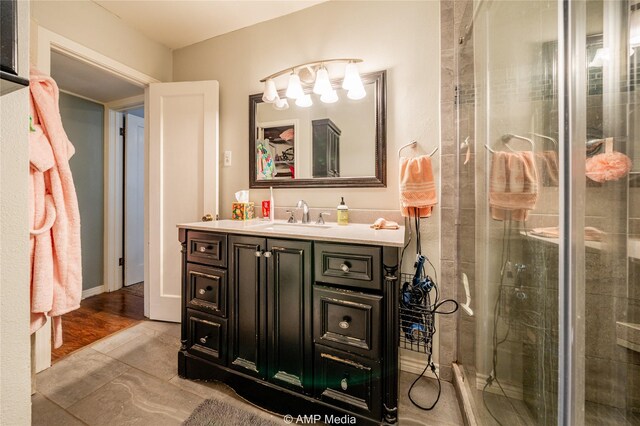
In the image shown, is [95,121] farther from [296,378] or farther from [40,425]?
[296,378]

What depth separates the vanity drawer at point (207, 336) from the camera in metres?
1.44

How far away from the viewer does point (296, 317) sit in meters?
1.26

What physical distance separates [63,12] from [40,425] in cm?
243

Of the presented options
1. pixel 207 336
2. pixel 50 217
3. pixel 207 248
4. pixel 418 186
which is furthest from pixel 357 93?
pixel 50 217

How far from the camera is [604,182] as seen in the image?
75 cm

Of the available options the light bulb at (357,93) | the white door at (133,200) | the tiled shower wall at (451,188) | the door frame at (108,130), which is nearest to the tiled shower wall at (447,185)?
the tiled shower wall at (451,188)

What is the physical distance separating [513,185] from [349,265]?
695mm

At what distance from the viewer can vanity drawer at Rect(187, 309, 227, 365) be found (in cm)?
144

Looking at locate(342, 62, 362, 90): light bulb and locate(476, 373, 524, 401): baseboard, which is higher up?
locate(342, 62, 362, 90): light bulb

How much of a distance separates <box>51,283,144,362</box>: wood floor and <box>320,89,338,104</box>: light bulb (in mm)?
2436

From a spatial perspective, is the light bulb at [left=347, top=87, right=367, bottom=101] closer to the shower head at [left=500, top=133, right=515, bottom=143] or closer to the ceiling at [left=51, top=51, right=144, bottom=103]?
the shower head at [left=500, top=133, right=515, bottom=143]

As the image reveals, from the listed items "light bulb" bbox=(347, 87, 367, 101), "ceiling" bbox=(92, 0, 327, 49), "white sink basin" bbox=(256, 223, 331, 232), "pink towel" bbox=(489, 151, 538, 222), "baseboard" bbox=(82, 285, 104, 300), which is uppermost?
"ceiling" bbox=(92, 0, 327, 49)

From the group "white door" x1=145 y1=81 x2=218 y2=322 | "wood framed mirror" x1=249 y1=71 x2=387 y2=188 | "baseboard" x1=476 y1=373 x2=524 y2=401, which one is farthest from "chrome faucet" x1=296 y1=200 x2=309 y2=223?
"baseboard" x1=476 y1=373 x2=524 y2=401

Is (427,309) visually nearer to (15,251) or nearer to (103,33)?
(15,251)
